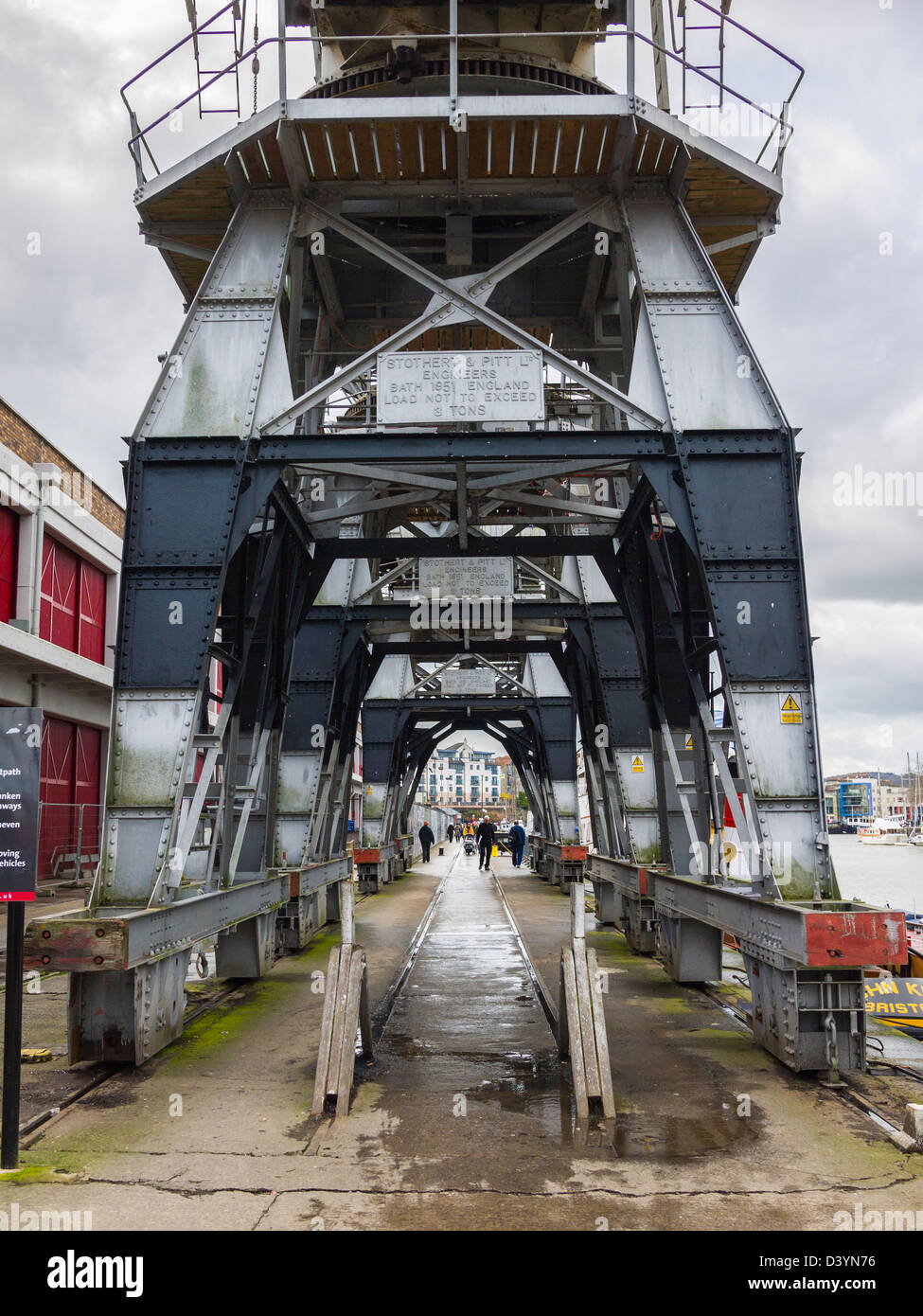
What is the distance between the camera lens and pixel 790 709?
31.3 feet

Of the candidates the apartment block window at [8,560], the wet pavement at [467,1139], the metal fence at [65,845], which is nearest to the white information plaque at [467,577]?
the wet pavement at [467,1139]

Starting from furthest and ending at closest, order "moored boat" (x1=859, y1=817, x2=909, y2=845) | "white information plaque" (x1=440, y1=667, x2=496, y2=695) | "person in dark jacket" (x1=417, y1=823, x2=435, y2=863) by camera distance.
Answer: "moored boat" (x1=859, y1=817, x2=909, y2=845)
"person in dark jacket" (x1=417, y1=823, x2=435, y2=863)
"white information plaque" (x1=440, y1=667, x2=496, y2=695)

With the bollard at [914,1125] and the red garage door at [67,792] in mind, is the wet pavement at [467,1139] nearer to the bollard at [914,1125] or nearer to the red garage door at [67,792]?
the bollard at [914,1125]

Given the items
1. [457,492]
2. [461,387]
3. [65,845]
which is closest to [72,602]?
[65,845]

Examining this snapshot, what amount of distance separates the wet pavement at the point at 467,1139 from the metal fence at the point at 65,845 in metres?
14.8

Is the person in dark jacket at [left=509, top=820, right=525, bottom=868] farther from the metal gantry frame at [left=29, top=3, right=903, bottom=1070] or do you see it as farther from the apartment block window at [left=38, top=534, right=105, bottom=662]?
the metal gantry frame at [left=29, top=3, right=903, bottom=1070]

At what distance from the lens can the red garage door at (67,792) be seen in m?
25.0

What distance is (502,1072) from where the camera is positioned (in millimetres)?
8672

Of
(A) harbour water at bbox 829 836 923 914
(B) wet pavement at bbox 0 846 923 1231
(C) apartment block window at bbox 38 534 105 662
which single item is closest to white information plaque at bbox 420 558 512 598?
(B) wet pavement at bbox 0 846 923 1231

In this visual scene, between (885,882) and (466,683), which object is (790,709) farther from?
(885,882)

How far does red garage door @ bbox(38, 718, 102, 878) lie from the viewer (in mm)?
24984

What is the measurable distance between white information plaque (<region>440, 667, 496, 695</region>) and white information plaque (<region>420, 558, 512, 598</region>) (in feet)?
47.9
